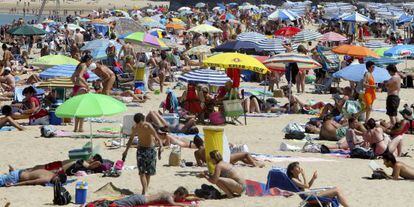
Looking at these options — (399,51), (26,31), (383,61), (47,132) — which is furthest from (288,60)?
(26,31)

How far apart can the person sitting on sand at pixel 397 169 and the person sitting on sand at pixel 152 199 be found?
2745 mm

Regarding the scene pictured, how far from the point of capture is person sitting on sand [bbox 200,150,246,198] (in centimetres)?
1010

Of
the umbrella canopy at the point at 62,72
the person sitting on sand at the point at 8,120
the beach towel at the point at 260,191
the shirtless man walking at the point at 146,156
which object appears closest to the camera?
the shirtless man walking at the point at 146,156

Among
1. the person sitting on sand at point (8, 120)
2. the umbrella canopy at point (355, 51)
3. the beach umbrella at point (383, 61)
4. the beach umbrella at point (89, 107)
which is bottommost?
the person sitting on sand at point (8, 120)

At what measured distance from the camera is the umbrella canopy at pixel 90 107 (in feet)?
38.3

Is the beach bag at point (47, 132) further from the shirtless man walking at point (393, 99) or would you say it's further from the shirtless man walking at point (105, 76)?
the shirtless man walking at point (393, 99)

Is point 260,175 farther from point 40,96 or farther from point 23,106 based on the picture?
point 40,96

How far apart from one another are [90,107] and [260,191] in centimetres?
269

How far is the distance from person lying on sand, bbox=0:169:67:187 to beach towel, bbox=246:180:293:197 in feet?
6.94

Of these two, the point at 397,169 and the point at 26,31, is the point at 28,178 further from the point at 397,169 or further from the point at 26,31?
the point at 26,31

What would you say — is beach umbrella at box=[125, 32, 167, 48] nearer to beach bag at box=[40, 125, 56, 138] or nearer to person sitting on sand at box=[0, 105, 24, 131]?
person sitting on sand at box=[0, 105, 24, 131]

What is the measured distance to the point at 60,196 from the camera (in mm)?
9695

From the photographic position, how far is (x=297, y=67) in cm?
1962

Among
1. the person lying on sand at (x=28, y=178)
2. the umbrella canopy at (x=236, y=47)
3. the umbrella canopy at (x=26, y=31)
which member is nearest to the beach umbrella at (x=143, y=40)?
the umbrella canopy at (x=236, y=47)
